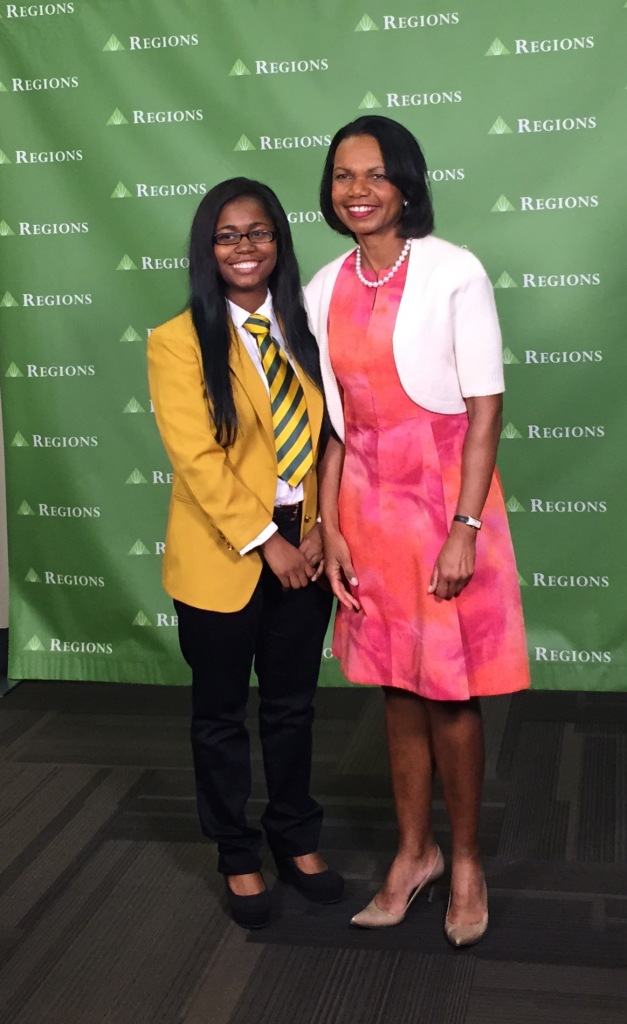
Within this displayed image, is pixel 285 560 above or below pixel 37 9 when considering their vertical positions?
below

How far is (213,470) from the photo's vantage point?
7.24ft

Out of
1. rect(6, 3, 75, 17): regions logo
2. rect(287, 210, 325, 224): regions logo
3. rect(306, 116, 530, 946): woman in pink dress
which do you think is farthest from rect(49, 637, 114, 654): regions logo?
rect(6, 3, 75, 17): regions logo

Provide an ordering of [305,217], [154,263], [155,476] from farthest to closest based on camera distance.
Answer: [155,476] → [154,263] → [305,217]

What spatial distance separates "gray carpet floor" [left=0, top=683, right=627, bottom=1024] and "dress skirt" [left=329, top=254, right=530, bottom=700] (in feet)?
1.82

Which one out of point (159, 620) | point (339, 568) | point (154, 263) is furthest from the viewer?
point (159, 620)

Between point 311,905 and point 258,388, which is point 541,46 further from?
point 311,905

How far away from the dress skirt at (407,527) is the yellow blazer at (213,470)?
13cm

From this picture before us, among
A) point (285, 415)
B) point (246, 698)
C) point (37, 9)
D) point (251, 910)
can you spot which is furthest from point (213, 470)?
point (37, 9)

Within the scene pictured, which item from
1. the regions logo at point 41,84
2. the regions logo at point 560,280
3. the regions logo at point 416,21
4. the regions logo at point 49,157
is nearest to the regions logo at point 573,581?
the regions logo at point 560,280

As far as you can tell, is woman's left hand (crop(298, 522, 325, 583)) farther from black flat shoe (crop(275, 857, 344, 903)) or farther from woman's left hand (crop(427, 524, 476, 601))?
black flat shoe (crop(275, 857, 344, 903))

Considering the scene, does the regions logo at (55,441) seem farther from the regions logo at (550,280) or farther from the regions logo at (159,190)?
the regions logo at (550,280)

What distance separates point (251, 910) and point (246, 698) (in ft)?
1.44

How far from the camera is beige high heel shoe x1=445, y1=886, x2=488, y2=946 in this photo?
232 cm

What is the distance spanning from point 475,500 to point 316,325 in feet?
1.52
